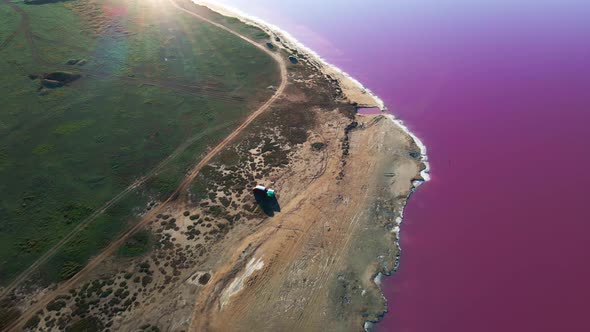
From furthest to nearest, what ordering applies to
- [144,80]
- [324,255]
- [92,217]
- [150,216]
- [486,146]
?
1. [144,80]
2. [486,146]
3. [150,216]
4. [92,217]
5. [324,255]

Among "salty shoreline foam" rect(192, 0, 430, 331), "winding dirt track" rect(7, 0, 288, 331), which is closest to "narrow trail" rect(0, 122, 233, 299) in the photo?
"winding dirt track" rect(7, 0, 288, 331)

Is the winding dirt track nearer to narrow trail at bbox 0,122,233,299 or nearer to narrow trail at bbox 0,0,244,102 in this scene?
narrow trail at bbox 0,122,233,299

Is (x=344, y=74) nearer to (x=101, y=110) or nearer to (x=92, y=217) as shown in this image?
(x=101, y=110)

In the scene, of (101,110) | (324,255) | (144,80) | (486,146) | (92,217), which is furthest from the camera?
(144,80)

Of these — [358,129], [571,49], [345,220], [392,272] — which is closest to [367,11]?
[571,49]

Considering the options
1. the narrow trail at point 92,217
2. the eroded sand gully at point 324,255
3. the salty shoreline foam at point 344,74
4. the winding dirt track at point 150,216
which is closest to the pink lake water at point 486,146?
the salty shoreline foam at point 344,74

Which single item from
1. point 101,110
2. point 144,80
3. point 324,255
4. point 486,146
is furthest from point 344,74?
point 101,110

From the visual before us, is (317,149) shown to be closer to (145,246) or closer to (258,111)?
(258,111)
